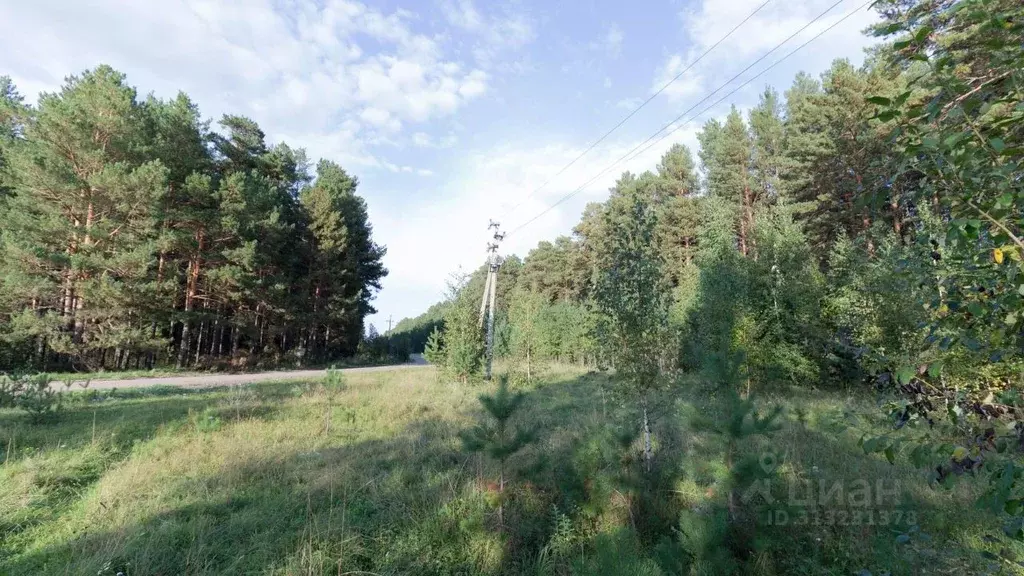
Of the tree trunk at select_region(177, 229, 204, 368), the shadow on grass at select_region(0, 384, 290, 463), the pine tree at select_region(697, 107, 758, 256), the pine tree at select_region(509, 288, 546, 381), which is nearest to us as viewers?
the shadow on grass at select_region(0, 384, 290, 463)

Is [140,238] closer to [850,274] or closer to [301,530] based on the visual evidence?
[301,530]

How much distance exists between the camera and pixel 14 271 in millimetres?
15641

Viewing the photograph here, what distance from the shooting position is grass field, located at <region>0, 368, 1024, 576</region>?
150 inches

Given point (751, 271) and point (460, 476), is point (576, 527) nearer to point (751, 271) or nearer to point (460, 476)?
point (460, 476)

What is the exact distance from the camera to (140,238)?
712 inches

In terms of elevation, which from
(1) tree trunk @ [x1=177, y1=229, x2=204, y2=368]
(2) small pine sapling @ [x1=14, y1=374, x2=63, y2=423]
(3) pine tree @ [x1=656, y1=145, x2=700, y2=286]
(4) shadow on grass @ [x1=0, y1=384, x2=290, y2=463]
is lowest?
(4) shadow on grass @ [x1=0, y1=384, x2=290, y2=463]

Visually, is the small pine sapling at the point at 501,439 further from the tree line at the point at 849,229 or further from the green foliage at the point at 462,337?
the green foliage at the point at 462,337

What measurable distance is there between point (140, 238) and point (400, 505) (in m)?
20.2

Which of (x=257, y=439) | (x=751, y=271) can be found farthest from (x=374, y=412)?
(x=751, y=271)

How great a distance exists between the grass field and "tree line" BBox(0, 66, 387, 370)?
39.8 feet

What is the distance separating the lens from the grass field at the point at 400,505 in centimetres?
380

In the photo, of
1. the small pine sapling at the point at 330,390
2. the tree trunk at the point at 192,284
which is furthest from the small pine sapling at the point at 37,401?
the tree trunk at the point at 192,284

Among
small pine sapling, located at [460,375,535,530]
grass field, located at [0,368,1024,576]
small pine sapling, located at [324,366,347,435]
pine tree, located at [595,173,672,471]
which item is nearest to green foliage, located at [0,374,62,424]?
grass field, located at [0,368,1024,576]

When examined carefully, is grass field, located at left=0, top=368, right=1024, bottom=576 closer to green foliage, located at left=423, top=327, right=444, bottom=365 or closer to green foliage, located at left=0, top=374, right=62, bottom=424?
green foliage, located at left=0, top=374, right=62, bottom=424
